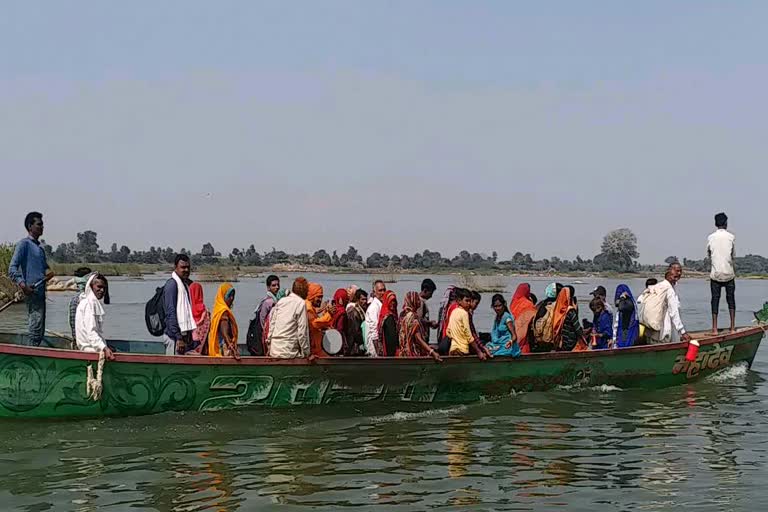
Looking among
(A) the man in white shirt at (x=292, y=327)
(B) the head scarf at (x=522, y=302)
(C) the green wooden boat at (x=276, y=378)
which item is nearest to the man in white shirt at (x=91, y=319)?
(C) the green wooden boat at (x=276, y=378)

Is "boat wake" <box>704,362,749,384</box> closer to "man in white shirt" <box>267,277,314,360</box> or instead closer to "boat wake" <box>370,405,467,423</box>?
"boat wake" <box>370,405,467,423</box>

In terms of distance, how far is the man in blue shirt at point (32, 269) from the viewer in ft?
31.9

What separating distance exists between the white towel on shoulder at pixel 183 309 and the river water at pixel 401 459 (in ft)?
3.66

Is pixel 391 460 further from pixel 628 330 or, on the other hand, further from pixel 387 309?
pixel 628 330

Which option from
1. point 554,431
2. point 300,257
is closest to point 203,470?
point 554,431

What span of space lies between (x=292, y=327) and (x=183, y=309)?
Answer: 1.37 metres

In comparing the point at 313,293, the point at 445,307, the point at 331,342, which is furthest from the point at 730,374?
the point at 313,293

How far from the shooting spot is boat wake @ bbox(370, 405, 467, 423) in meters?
10.7

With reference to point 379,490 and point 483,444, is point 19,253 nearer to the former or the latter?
point 379,490

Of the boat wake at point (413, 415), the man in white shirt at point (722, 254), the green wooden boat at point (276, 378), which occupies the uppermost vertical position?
the man in white shirt at point (722, 254)

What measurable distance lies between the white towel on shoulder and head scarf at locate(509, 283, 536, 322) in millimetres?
4875

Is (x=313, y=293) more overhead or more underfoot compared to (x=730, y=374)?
more overhead

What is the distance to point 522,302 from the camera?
1274 centimetres

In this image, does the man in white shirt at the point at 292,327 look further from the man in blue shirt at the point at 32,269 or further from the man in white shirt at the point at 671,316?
the man in white shirt at the point at 671,316
